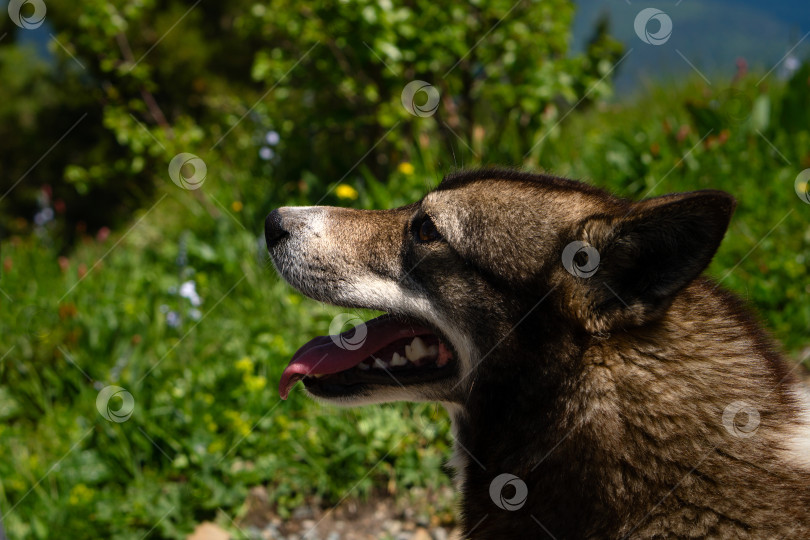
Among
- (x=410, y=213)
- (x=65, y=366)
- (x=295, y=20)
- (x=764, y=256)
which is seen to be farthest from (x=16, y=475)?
(x=764, y=256)

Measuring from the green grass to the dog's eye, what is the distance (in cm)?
145

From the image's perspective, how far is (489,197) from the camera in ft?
8.17

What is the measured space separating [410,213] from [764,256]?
3011 mm

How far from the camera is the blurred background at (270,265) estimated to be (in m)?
3.62

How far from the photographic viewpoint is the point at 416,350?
8.84ft

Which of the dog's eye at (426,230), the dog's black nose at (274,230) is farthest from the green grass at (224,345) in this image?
the dog's eye at (426,230)
